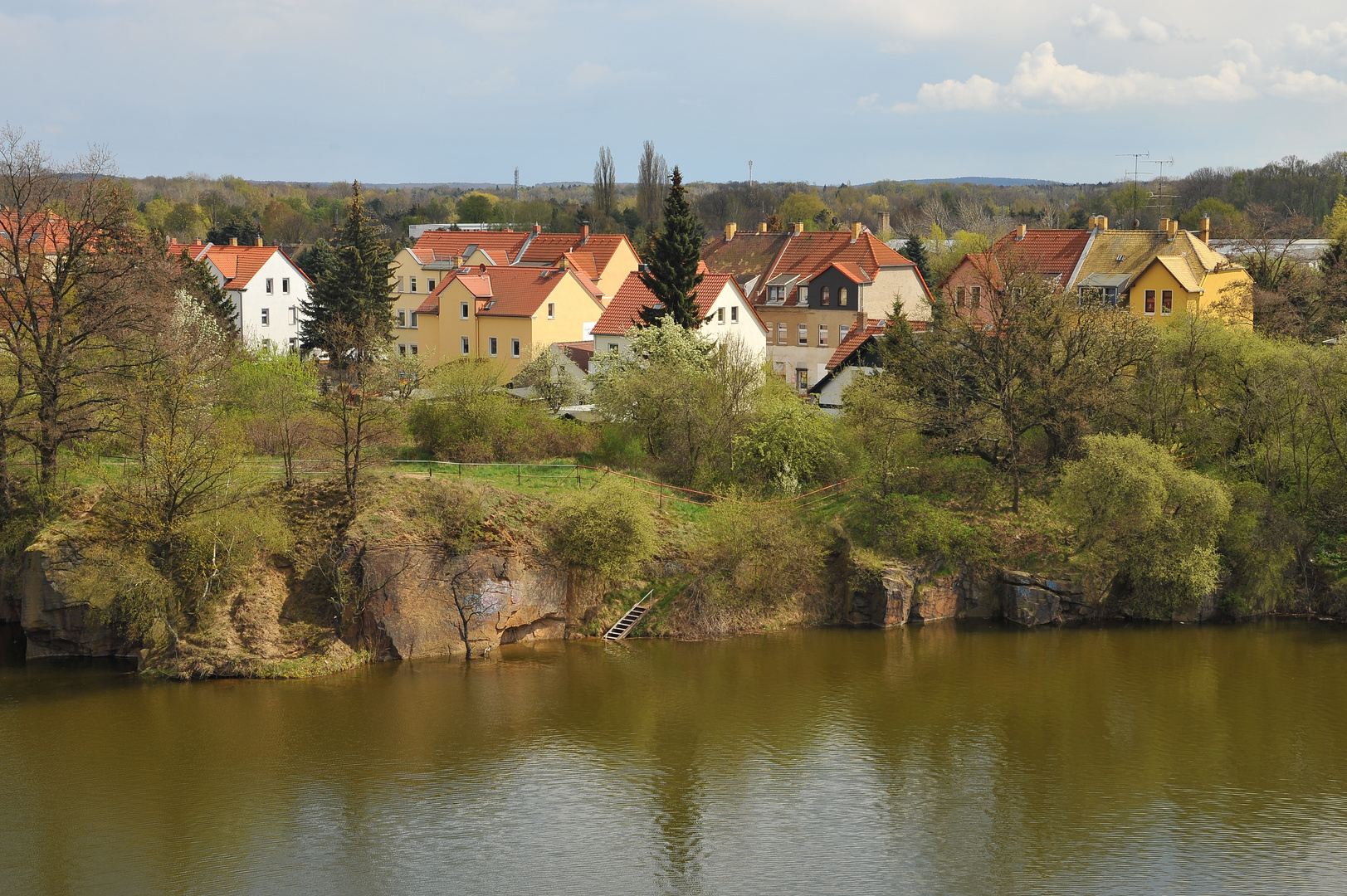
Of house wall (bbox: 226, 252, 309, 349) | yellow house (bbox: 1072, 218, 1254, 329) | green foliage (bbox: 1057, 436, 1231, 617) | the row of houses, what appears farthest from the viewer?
house wall (bbox: 226, 252, 309, 349)

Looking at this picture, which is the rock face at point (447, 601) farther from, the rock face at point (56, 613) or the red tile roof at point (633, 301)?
the red tile roof at point (633, 301)

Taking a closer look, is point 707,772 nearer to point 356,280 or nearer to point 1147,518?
point 1147,518

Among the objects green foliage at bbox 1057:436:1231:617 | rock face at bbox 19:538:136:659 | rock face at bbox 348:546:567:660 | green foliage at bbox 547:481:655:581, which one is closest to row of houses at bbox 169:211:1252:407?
green foliage at bbox 1057:436:1231:617

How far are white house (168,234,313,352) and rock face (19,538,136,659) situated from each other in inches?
1721

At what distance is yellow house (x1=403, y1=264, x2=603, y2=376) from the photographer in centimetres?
5831

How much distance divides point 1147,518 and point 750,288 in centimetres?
3796

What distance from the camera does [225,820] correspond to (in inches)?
918

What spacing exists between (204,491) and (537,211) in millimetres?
114115

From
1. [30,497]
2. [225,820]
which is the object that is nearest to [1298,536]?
[225,820]

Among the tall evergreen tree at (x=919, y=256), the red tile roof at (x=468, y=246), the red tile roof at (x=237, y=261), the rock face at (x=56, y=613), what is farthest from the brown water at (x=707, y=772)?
the tall evergreen tree at (x=919, y=256)

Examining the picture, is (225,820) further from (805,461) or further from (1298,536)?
(1298,536)

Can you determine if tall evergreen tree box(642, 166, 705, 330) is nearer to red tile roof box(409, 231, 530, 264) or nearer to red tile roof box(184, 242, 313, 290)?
red tile roof box(409, 231, 530, 264)

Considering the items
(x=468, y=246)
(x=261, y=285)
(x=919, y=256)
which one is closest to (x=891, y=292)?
(x=919, y=256)

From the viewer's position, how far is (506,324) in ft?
192
